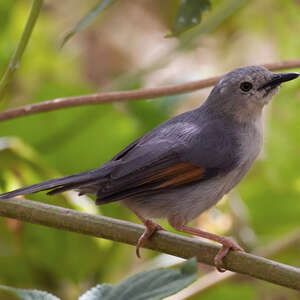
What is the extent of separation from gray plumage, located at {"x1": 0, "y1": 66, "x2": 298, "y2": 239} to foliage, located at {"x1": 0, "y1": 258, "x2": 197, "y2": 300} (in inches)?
28.6

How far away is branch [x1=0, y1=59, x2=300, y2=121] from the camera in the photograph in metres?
2.49

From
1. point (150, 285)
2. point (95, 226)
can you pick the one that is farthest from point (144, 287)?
point (95, 226)

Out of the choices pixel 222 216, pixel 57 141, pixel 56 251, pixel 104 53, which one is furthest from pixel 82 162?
pixel 104 53

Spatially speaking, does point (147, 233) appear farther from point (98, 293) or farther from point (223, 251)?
point (98, 293)

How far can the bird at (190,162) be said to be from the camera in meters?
2.69

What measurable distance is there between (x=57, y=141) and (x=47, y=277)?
2.75 ft

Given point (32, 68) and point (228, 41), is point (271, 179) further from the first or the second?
point (32, 68)

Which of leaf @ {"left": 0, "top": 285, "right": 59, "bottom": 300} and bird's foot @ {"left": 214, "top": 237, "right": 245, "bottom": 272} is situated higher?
bird's foot @ {"left": 214, "top": 237, "right": 245, "bottom": 272}

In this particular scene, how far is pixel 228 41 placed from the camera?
5000mm

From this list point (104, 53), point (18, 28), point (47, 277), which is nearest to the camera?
point (47, 277)

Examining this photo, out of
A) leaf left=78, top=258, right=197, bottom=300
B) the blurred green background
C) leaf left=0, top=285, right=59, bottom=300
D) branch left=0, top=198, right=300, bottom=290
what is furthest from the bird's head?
leaf left=0, top=285, right=59, bottom=300

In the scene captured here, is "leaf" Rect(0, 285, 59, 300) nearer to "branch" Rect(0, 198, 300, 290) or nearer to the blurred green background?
"branch" Rect(0, 198, 300, 290)

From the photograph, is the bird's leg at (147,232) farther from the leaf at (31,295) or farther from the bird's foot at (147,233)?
the leaf at (31,295)

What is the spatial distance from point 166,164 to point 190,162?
0.46 ft
